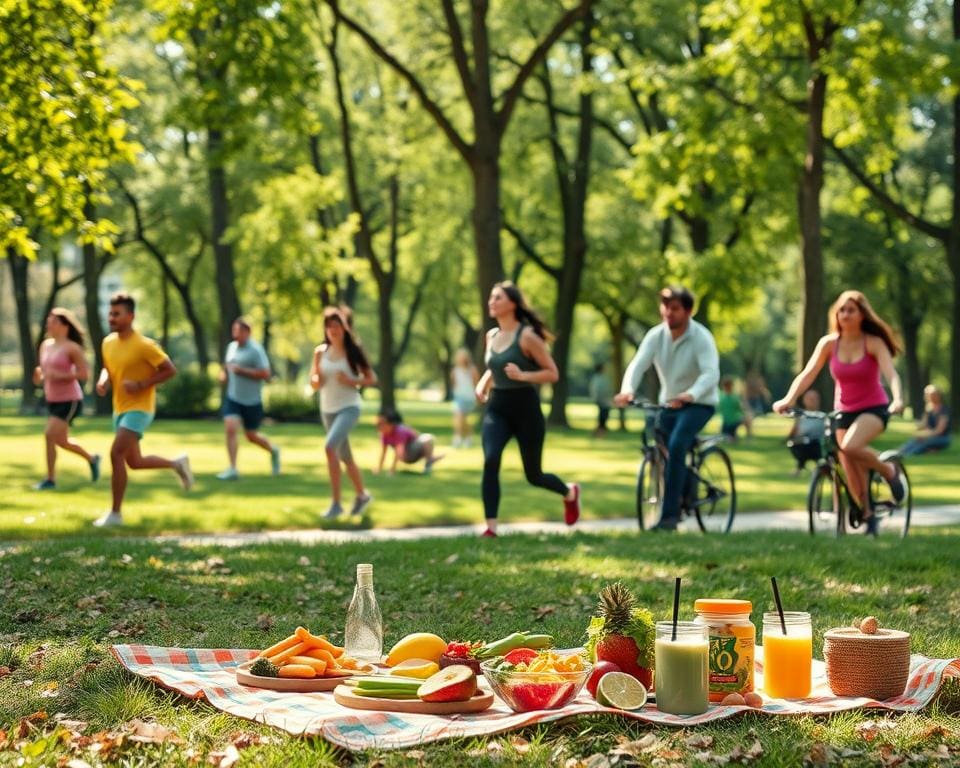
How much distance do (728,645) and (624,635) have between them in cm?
41

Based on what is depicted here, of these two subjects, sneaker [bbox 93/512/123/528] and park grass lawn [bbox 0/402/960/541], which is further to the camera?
park grass lawn [bbox 0/402/960/541]

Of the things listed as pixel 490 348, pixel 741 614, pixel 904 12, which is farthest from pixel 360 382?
pixel 904 12

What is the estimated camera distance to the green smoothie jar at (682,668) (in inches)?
215

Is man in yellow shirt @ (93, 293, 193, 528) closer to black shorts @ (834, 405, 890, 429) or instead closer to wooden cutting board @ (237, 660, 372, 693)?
black shorts @ (834, 405, 890, 429)

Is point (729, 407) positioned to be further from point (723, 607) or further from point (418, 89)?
point (723, 607)

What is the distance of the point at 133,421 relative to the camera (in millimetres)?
13070

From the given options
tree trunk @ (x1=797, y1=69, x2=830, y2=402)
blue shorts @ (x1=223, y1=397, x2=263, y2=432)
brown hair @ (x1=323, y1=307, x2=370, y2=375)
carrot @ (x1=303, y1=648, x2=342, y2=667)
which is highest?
tree trunk @ (x1=797, y1=69, x2=830, y2=402)

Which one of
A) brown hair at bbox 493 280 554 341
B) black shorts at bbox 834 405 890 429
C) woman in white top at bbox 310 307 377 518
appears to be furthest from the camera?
woman in white top at bbox 310 307 377 518

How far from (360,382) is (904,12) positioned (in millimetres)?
13181

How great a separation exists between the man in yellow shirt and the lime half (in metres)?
8.10

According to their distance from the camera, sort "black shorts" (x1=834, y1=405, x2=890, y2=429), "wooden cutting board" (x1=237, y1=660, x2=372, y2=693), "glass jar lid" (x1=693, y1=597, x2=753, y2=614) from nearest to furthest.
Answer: "glass jar lid" (x1=693, y1=597, x2=753, y2=614) → "wooden cutting board" (x1=237, y1=660, x2=372, y2=693) → "black shorts" (x1=834, y1=405, x2=890, y2=429)

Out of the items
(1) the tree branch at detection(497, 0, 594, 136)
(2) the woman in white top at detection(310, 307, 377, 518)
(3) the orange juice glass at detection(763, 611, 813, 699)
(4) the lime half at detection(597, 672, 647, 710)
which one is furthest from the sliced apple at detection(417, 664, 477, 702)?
(1) the tree branch at detection(497, 0, 594, 136)

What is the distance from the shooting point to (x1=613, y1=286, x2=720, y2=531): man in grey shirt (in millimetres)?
12148

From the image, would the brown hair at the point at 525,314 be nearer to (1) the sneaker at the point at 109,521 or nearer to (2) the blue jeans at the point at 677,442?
(2) the blue jeans at the point at 677,442
